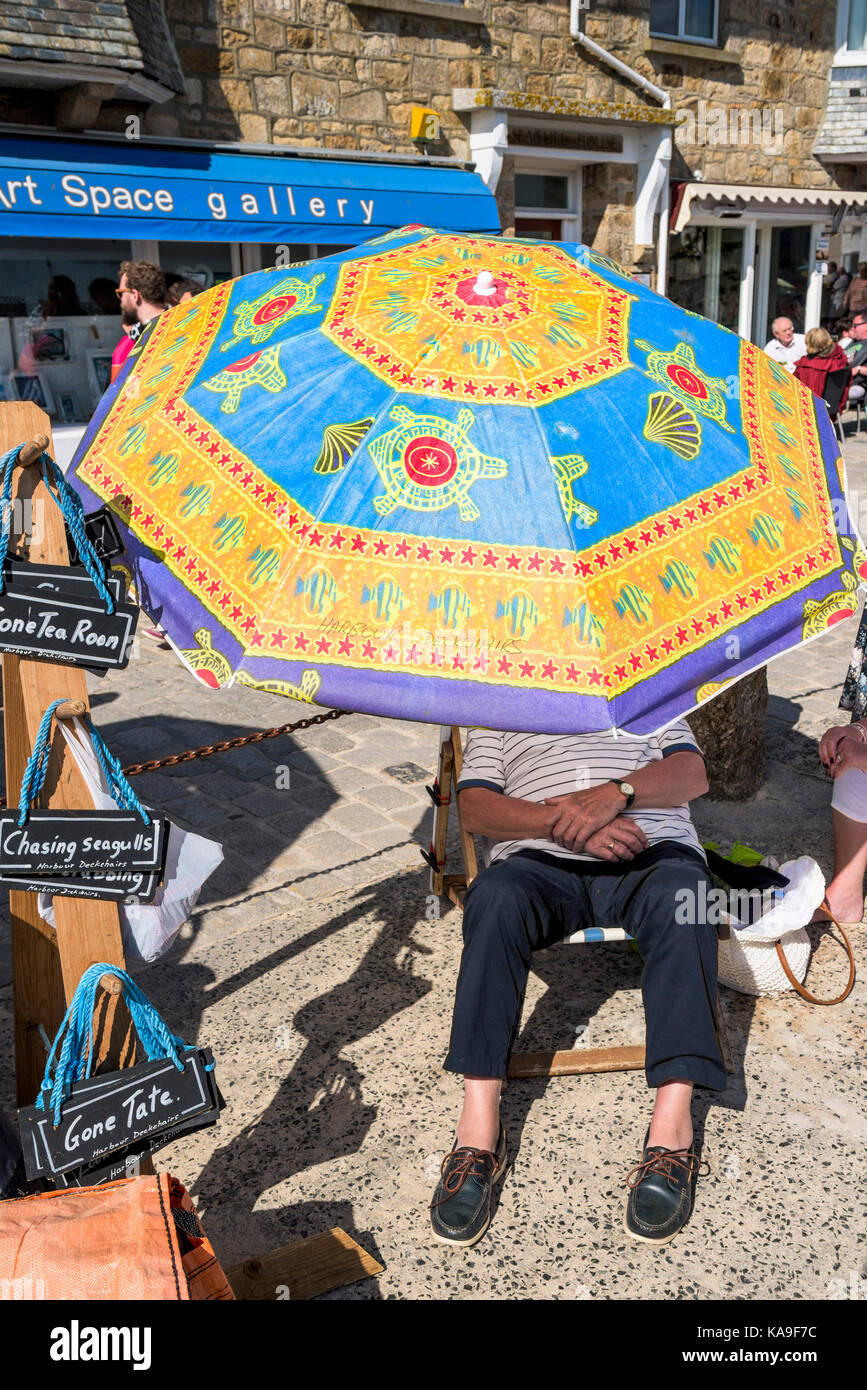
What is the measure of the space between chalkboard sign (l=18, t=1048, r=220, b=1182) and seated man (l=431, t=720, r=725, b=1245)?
0.82 metres

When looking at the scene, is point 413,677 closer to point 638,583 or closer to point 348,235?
point 638,583

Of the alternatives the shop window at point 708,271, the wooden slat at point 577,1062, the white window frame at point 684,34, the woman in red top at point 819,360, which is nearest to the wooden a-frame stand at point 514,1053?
the wooden slat at point 577,1062

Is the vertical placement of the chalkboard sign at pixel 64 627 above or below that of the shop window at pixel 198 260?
below

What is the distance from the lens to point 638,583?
231 cm

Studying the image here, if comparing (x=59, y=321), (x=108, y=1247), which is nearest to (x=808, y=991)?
(x=108, y=1247)

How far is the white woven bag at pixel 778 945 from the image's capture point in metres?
3.43

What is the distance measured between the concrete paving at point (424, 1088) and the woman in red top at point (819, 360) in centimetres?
950

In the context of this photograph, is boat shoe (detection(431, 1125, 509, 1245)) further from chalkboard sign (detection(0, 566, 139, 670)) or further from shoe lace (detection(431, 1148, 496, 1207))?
chalkboard sign (detection(0, 566, 139, 670))

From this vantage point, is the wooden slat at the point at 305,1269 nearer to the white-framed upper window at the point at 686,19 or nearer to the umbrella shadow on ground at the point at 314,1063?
the umbrella shadow on ground at the point at 314,1063

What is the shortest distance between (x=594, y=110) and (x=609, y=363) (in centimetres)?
1242

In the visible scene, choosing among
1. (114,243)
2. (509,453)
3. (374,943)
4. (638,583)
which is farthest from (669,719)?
(114,243)

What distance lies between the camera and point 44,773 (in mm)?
2191

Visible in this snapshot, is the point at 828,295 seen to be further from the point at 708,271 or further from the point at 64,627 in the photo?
the point at 64,627

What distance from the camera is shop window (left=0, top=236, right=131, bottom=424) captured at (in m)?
10.0
